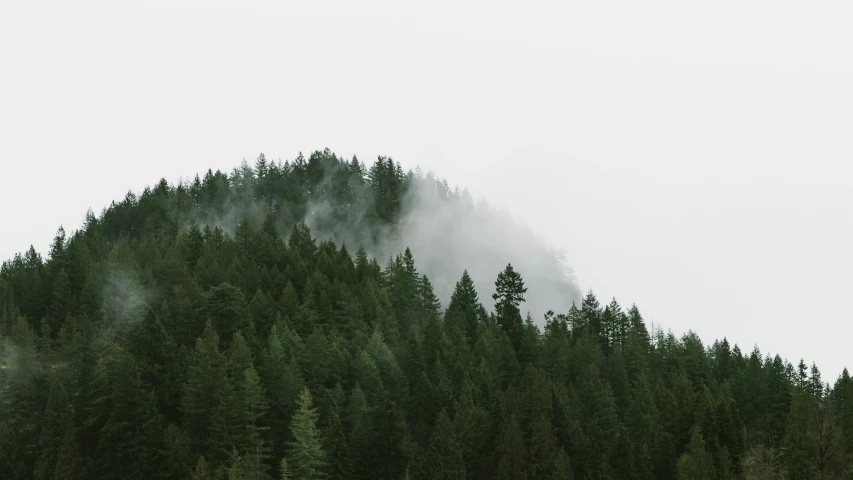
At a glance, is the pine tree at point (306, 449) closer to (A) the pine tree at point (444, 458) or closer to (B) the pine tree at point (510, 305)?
(A) the pine tree at point (444, 458)

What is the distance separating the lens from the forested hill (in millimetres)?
61188

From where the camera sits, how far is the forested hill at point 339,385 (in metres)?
61.2

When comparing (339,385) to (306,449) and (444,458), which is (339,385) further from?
(444,458)

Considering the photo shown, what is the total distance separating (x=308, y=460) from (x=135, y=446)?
46.0ft

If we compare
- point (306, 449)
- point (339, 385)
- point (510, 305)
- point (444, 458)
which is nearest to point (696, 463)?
point (444, 458)

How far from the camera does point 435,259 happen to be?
6708 inches

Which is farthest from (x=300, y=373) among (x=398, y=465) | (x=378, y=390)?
(x=398, y=465)

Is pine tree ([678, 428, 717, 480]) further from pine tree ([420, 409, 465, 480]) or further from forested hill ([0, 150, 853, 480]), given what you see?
pine tree ([420, 409, 465, 480])

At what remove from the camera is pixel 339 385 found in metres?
67.0

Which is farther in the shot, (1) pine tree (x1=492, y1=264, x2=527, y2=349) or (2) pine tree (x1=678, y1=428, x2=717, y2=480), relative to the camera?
(1) pine tree (x1=492, y1=264, x2=527, y2=349)

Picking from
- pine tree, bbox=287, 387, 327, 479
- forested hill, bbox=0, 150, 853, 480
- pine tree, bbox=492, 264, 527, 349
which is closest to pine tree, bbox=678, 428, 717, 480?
forested hill, bbox=0, 150, 853, 480

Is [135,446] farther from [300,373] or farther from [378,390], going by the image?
[378,390]

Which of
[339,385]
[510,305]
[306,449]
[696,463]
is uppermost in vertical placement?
[510,305]

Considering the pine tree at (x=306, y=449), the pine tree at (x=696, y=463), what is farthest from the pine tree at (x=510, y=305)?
the pine tree at (x=306, y=449)
